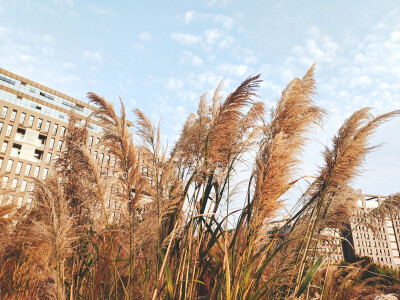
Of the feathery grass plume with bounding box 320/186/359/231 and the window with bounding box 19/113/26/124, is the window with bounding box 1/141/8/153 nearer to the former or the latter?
the window with bounding box 19/113/26/124

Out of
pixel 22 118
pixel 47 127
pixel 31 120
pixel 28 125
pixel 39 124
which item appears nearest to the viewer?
pixel 22 118

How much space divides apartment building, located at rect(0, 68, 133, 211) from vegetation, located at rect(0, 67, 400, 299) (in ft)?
125

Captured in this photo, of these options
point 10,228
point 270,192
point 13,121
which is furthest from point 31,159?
point 270,192

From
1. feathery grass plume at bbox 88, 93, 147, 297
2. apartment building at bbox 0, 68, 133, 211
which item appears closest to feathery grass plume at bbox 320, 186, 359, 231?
feathery grass plume at bbox 88, 93, 147, 297

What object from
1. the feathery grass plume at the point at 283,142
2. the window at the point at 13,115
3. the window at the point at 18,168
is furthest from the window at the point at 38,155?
the feathery grass plume at the point at 283,142

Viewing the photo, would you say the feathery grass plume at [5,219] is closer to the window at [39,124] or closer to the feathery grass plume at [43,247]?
the feathery grass plume at [43,247]

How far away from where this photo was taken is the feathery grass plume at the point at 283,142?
152 centimetres

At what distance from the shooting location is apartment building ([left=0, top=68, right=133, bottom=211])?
39.9m

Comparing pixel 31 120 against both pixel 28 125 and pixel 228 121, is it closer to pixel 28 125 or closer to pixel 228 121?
pixel 28 125

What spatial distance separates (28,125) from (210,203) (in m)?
49.7

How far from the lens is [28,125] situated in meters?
42.8

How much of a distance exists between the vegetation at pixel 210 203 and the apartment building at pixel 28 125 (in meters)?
38.1

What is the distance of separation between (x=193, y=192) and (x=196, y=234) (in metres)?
0.33

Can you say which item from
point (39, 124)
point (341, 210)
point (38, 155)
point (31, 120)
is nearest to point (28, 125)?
point (31, 120)
